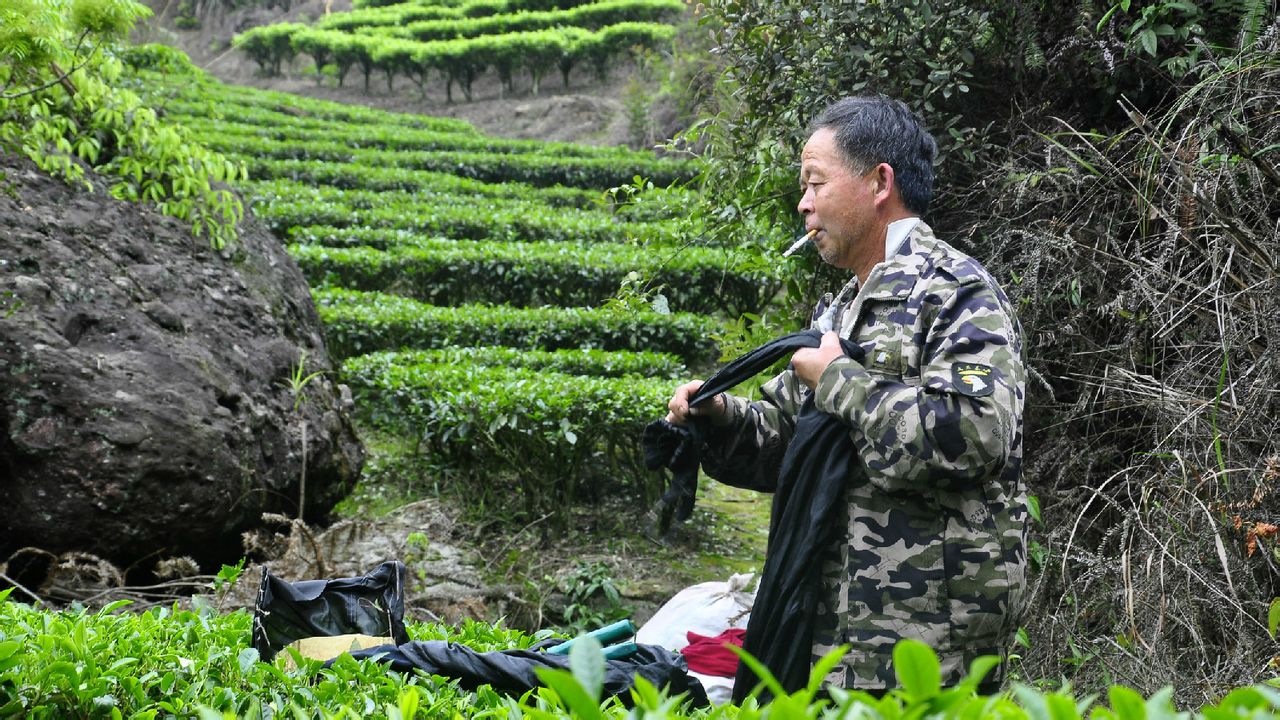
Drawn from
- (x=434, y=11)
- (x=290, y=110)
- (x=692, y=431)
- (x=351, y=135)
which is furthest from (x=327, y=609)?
(x=434, y=11)

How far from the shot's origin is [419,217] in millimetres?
10680

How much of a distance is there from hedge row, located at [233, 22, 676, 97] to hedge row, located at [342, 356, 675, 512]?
21487mm

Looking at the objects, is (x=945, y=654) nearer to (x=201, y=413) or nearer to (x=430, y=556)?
(x=201, y=413)

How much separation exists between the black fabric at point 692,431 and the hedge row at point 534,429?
111 inches

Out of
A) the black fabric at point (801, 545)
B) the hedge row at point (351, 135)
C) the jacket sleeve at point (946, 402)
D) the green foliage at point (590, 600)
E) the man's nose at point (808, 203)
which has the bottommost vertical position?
the green foliage at point (590, 600)

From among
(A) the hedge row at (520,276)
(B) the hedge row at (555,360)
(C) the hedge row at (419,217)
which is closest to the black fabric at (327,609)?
(B) the hedge row at (555,360)

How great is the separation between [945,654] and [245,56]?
33.7 meters

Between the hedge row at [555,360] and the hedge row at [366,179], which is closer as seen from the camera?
the hedge row at [555,360]

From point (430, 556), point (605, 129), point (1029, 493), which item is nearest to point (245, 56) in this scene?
point (605, 129)

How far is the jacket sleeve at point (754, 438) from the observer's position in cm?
239

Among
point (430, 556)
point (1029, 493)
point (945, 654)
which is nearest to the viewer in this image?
point (945, 654)

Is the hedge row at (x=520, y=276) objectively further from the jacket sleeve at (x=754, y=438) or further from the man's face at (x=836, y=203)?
the man's face at (x=836, y=203)

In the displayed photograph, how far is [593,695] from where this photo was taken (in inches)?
35.5

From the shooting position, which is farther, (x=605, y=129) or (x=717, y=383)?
(x=605, y=129)
